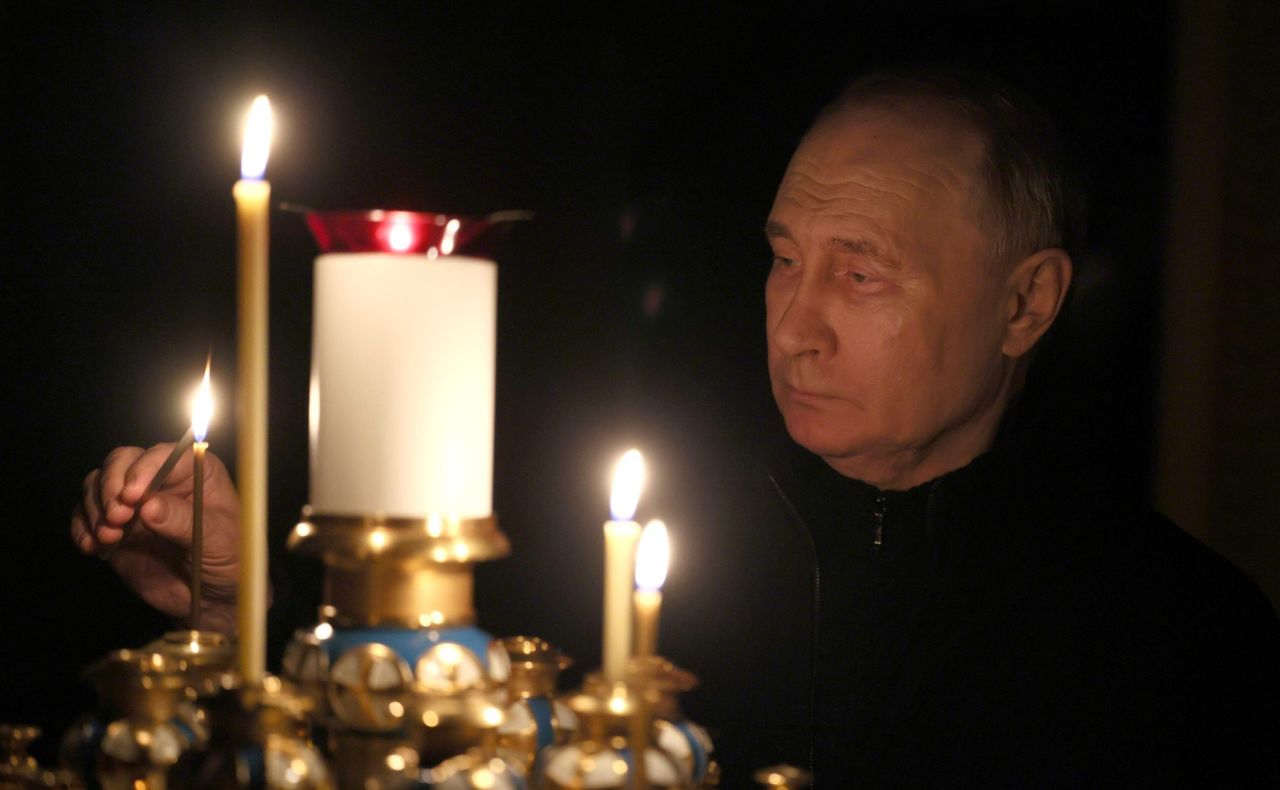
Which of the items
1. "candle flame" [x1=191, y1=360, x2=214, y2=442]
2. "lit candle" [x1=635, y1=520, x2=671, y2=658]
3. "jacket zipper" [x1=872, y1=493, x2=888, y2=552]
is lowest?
"jacket zipper" [x1=872, y1=493, x2=888, y2=552]

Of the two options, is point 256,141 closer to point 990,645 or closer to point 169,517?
point 169,517

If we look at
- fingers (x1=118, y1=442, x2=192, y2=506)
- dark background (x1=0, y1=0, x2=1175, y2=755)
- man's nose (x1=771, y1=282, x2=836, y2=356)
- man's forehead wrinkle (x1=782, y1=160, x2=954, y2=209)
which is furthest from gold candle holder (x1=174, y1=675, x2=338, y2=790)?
man's forehead wrinkle (x1=782, y1=160, x2=954, y2=209)

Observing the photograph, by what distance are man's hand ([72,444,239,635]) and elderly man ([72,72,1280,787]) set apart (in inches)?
26.3

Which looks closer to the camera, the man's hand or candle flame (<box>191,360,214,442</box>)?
candle flame (<box>191,360,214,442</box>)

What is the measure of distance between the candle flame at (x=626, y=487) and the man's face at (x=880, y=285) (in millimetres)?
1001

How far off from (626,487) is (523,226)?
5.16 ft

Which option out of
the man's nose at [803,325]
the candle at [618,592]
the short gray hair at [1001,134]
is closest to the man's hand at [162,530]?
the candle at [618,592]

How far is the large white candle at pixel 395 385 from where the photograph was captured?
2.01 ft

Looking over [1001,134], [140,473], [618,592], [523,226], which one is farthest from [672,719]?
[523,226]

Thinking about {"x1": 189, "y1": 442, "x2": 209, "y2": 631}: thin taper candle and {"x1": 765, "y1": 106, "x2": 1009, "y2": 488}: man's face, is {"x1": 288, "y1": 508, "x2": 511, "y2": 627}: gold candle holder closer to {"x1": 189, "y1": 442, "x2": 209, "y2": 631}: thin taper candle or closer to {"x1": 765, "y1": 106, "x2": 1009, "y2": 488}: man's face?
{"x1": 189, "y1": 442, "x2": 209, "y2": 631}: thin taper candle

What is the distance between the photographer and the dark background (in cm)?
196

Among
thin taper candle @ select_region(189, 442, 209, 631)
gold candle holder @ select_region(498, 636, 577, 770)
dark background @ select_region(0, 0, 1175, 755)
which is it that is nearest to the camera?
gold candle holder @ select_region(498, 636, 577, 770)

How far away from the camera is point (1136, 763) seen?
1700mm

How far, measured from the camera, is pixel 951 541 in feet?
6.15
